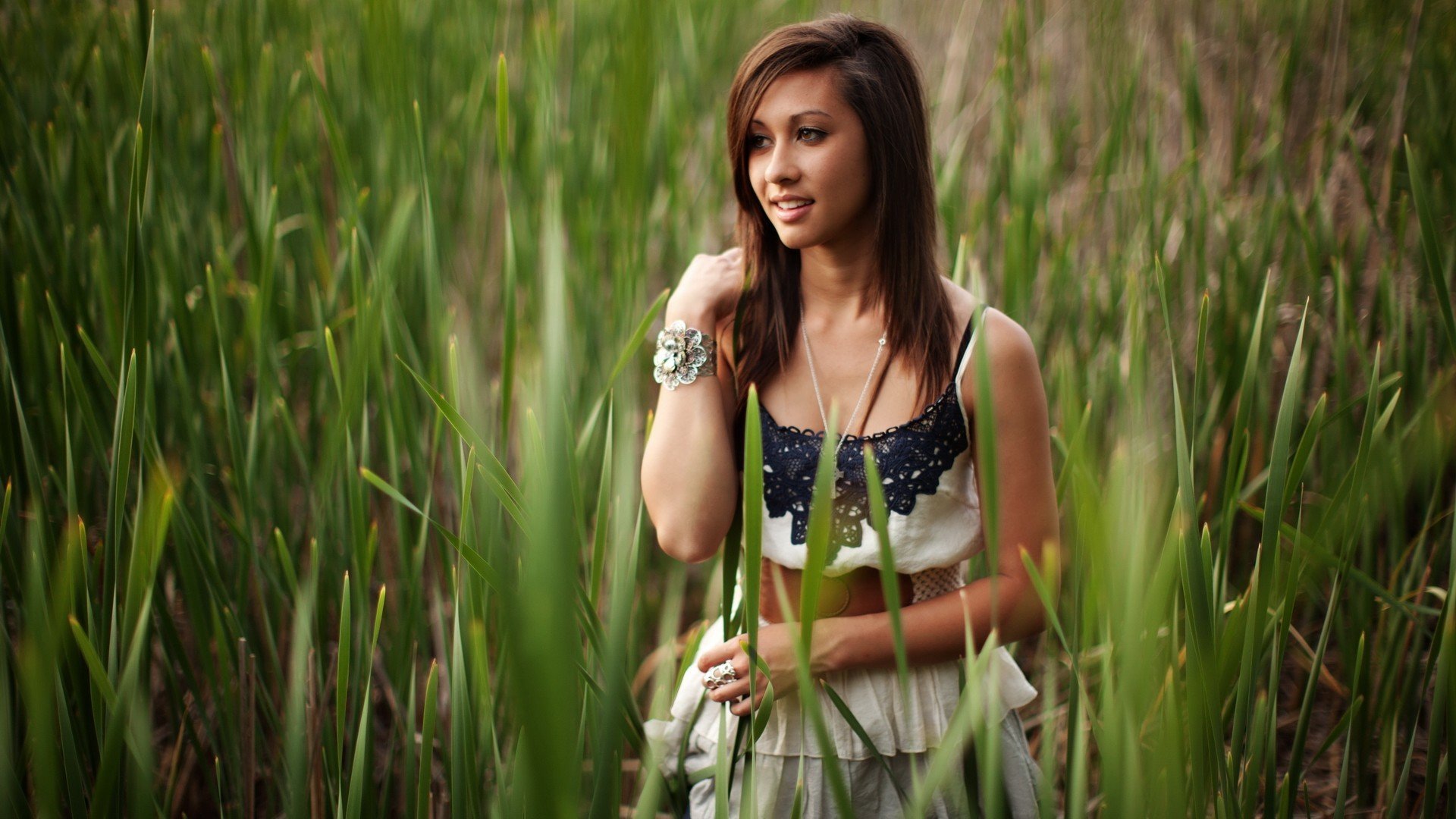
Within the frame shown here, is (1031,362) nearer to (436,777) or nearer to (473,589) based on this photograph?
(473,589)

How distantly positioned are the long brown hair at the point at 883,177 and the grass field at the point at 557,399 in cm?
10

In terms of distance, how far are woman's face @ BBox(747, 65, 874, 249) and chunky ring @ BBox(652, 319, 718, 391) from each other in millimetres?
111

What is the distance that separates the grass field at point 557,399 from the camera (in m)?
0.47

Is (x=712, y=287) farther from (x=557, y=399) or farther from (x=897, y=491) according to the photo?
(x=557, y=399)

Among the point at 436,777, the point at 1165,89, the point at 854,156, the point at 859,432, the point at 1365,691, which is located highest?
the point at 1165,89

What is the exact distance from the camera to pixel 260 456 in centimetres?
94

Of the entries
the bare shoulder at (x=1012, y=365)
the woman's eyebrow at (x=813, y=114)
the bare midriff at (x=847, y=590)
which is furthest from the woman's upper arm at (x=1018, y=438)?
the woman's eyebrow at (x=813, y=114)

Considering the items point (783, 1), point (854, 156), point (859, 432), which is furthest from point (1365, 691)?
point (783, 1)

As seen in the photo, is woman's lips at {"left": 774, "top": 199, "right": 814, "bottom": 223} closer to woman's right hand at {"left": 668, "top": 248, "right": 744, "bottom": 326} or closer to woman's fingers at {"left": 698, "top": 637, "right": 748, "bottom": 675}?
woman's right hand at {"left": 668, "top": 248, "right": 744, "bottom": 326}

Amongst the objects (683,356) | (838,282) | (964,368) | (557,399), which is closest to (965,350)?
(964,368)

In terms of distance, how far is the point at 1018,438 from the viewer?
67 centimetres

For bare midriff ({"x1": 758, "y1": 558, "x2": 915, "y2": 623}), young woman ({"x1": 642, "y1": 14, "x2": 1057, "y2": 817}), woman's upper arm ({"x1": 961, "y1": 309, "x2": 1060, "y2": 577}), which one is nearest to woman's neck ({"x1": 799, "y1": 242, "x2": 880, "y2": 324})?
young woman ({"x1": 642, "y1": 14, "x2": 1057, "y2": 817})

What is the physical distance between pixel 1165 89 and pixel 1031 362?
1.25 metres

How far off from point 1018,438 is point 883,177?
0.76ft
